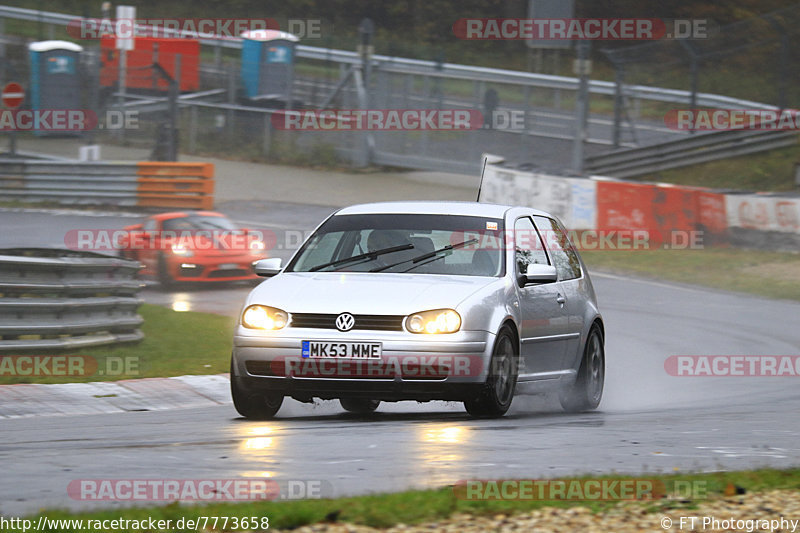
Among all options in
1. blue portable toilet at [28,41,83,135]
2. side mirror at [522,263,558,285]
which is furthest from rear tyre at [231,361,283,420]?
blue portable toilet at [28,41,83,135]

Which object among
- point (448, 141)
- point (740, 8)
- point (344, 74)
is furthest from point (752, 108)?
point (740, 8)

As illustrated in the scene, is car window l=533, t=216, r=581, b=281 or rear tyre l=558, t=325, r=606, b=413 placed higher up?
car window l=533, t=216, r=581, b=281

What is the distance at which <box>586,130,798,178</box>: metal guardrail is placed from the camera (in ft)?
100

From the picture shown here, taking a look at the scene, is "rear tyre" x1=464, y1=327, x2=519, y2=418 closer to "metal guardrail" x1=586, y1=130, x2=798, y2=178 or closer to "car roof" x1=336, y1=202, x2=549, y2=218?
"car roof" x1=336, y1=202, x2=549, y2=218

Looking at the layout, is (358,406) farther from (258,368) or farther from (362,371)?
(362,371)

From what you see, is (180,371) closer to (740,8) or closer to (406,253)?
(406,253)

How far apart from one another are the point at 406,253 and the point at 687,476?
324 cm

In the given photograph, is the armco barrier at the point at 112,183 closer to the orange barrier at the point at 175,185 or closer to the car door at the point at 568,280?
the orange barrier at the point at 175,185

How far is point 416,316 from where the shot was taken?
8.16 m

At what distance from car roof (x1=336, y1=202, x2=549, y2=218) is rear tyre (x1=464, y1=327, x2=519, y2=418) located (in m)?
1.08

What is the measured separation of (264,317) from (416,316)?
3.24 feet

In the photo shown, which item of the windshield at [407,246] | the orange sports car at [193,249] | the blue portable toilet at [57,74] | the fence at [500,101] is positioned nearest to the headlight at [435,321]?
the windshield at [407,246]

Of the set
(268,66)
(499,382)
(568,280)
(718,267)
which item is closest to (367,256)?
(499,382)

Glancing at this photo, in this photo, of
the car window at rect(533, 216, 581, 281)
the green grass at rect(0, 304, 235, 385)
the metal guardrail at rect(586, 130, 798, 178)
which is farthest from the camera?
the metal guardrail at rect(586, 130, 798, 178)
